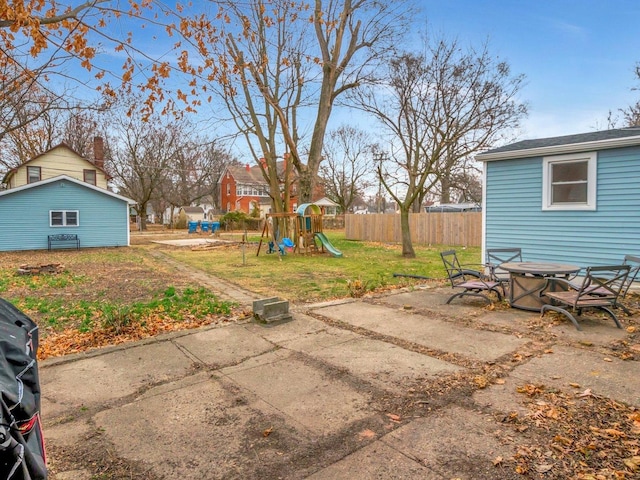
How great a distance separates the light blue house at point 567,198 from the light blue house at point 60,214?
18545mm

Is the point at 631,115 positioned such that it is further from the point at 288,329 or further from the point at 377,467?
the point at 377,467

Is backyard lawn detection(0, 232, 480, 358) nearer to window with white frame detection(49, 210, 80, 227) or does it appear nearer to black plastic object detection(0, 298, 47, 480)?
black plastic object detection(0, 298, 47, 480)

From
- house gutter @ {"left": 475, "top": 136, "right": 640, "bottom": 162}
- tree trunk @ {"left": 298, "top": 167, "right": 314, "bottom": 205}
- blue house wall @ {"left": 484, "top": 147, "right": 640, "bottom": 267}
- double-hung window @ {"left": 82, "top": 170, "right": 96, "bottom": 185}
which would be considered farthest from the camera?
double-hung window @ {"left": 82, "top": 170, "right": 96, "bottom": 185}

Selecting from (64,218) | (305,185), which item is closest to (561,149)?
(305,185)

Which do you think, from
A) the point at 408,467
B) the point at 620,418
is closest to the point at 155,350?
the point at 408,467

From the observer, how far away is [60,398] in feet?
10.8

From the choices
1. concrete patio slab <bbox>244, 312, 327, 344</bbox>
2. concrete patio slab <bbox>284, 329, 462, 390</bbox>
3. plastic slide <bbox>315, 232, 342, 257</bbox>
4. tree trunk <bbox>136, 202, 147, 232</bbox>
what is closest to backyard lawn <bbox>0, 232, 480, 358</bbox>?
plastic slide <bbox>315, 232, 342, 257</bbox>

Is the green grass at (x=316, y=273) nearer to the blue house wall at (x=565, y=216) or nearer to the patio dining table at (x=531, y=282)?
the blue house wall at (x=565, y=216)

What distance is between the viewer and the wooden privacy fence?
19000 mm

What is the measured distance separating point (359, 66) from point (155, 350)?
627 inches

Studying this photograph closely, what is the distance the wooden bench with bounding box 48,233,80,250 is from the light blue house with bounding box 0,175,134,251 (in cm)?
23

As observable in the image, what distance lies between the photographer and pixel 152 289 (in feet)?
27.1

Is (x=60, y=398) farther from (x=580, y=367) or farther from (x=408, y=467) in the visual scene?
(x=580, y=367)

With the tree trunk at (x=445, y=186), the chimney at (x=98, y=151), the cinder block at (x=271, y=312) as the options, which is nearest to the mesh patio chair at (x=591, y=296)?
the cinder block at (x=271, y=312)
